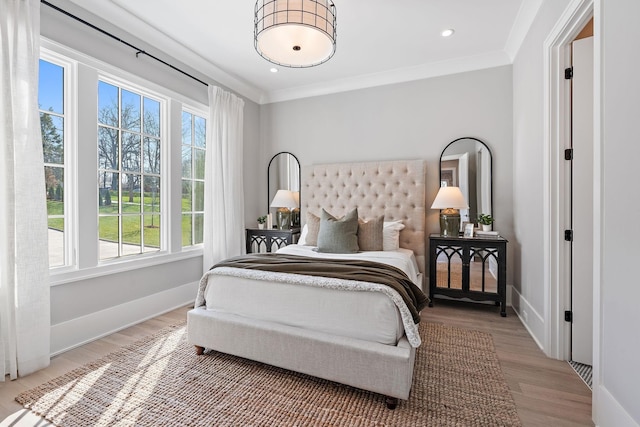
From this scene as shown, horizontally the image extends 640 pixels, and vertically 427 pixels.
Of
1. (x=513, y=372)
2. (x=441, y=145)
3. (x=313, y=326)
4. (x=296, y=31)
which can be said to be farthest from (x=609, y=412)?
(x=441, y=145)

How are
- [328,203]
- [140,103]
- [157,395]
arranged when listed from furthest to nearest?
[328,203] < [140,103] < [157,395]

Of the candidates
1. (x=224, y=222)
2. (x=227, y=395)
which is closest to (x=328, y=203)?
(x=224, y=222)

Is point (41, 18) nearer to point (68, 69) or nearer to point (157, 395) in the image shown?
point (68, 69)

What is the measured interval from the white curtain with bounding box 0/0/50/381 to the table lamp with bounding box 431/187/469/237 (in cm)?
353

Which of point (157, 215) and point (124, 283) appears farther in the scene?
point (157, 215)

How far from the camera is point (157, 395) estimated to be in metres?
1.83

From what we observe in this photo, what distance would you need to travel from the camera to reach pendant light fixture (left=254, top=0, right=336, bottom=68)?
6.28 feet

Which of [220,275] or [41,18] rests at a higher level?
[41,18]

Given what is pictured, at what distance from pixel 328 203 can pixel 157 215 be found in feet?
6.79

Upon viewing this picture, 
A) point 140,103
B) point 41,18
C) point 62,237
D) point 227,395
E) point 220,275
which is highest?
point 41,18

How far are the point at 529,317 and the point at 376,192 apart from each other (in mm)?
2030

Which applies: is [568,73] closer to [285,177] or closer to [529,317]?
[529,317]

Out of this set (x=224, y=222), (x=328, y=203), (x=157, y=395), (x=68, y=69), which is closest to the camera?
(x=157, y=395)

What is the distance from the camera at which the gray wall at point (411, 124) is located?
3.51 metres
